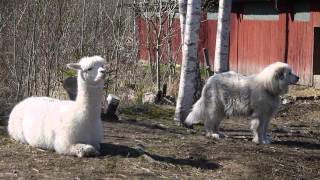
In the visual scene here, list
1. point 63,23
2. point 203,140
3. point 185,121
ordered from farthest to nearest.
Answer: point 63,23, point 185,121, point 203,140

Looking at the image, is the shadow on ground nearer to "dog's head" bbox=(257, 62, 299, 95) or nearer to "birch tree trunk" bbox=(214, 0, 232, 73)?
"dog's head" bbox=(257, 62, 299, 95)

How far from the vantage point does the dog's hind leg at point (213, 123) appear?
9844mm

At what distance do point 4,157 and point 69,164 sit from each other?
97 cm

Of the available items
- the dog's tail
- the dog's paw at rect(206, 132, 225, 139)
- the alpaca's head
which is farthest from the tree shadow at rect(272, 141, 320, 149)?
the alpaca's head

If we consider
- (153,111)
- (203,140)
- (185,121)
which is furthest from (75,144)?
(153,111)

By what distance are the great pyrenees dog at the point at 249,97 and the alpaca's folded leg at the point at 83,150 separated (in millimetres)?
2611

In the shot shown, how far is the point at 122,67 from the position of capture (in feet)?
58.5

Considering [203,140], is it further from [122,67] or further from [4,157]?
[122,67]

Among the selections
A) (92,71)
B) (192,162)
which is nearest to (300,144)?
(192,162)

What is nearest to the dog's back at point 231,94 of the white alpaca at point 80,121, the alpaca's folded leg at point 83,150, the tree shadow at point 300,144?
→ the tree shadow at point 300,144

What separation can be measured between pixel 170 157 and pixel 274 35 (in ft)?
51.0

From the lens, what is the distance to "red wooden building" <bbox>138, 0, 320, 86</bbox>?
20438 mm

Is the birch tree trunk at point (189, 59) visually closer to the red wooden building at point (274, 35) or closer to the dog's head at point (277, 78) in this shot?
the dog's head at point (277, 78)

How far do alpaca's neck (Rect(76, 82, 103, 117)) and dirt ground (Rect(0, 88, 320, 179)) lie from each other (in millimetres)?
565
